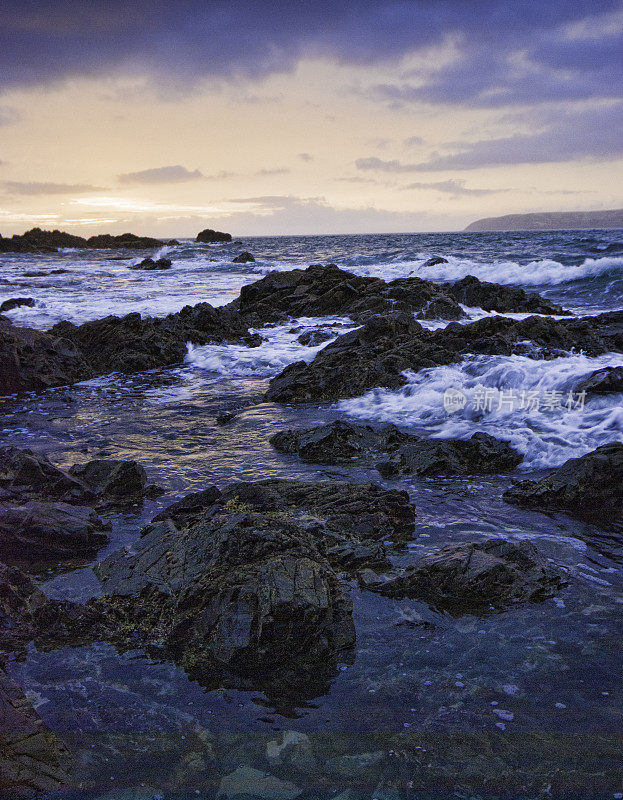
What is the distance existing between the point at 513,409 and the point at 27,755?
321 inches

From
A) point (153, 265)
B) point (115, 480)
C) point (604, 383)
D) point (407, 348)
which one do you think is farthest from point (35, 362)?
point (153, 265)

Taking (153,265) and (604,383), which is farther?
(153,265)

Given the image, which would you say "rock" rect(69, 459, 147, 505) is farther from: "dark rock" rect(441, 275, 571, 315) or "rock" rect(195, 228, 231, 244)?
"rock" rect(195, 228, 231, 244)

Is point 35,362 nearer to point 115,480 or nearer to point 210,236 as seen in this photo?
point 115,480

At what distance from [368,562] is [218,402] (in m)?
6.50

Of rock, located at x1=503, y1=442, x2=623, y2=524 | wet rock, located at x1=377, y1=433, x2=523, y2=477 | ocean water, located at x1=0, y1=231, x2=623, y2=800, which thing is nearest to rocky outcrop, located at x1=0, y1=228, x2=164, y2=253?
ocean water, located at x1=0, y1=231, x2=623, y2=800

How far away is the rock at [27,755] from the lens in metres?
2.91

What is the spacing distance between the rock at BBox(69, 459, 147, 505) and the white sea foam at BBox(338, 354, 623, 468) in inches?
169

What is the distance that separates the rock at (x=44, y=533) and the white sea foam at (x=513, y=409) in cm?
505

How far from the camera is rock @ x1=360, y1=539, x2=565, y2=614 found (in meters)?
4.58

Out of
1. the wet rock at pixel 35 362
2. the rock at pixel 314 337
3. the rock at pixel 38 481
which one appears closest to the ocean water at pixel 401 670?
the rock at pixel 38 481

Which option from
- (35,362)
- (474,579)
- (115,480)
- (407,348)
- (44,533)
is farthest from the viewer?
(407,348)

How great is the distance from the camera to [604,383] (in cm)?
Result: 950

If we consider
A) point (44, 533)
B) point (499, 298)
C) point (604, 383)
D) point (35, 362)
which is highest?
point (499, 298)
